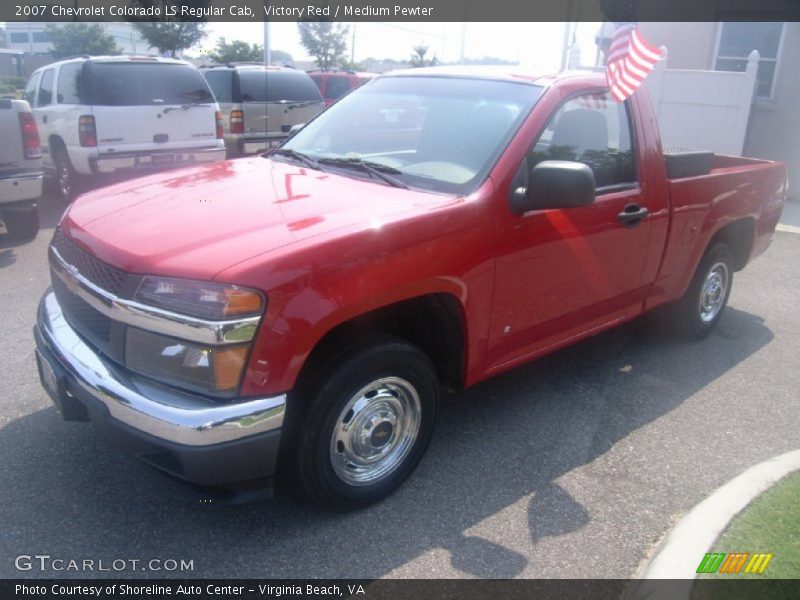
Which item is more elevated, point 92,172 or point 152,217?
point 152,217

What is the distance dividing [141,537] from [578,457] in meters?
2.19

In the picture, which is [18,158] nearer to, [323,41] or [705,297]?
[705,297]

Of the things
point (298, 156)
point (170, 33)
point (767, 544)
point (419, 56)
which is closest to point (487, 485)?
point (767, 544)

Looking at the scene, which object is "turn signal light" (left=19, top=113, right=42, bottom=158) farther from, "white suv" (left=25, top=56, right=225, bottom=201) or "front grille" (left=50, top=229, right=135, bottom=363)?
"front grille" (left=50, top=229, right=135, bottom=363)

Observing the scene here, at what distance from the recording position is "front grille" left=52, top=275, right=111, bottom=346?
2.97m

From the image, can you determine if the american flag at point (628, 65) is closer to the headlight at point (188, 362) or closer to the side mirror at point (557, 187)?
the side mirror at point (557, 187)

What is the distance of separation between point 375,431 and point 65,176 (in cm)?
833

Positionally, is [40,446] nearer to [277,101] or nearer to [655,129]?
[655,129]

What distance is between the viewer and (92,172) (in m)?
9.16

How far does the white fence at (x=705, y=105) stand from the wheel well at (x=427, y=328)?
9.27 m

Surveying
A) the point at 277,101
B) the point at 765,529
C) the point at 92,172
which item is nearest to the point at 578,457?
the point at 765,529

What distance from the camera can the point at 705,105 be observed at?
1220cm

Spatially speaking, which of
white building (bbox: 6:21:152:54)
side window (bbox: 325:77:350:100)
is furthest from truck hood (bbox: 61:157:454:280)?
white building (bbox: 6:21:152:54)

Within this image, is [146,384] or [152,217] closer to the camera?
[146,384]
